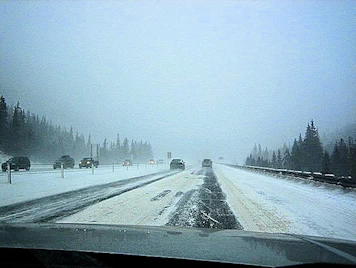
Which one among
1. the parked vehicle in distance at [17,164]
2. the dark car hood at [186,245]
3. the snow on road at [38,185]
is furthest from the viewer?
the parked vehicle in distance at [17,164]

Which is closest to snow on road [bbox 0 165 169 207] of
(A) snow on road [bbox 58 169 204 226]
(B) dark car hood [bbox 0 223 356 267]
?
(A) snow on road [bbox 58 169 204 226]

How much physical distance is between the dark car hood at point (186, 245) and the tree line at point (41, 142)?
5486 cm

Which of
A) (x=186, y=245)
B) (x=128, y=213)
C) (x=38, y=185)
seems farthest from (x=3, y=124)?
(x=186, y=245)

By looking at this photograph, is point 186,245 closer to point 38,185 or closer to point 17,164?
point 38,185

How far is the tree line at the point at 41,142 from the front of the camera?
80.9 meters

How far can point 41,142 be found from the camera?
106 meters

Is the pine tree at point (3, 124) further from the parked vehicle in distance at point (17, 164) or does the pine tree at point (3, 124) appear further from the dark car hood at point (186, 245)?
the dark car hood at point (186, 245)

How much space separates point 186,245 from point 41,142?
111m

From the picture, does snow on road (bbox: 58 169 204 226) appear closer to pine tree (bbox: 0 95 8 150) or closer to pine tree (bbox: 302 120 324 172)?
pine tree (bbox: 302 120 324 172)

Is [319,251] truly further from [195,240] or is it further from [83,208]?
[83,208]

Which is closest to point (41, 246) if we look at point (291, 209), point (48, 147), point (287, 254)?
point (287, 254)

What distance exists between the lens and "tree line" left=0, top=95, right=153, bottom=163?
266 feet

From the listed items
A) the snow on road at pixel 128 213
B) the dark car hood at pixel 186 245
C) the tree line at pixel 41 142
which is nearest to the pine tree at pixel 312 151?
the tree line at pixel 41 142

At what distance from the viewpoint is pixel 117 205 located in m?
10.8
